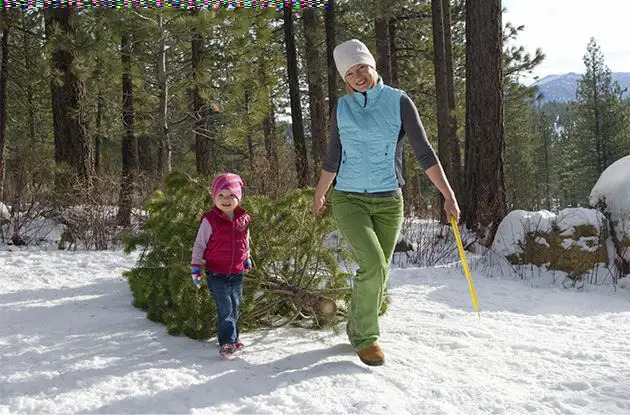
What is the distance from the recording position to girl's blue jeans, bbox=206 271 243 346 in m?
3.12

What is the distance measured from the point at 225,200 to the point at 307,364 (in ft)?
3.50

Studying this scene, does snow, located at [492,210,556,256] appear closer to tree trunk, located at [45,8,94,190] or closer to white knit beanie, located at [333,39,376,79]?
white knit beanie, located at [333,39,376,79]

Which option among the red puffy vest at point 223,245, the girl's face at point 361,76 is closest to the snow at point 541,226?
the girl's face at point 361,76

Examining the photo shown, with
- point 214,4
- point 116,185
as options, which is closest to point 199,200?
point 116,185

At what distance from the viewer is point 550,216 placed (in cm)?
686

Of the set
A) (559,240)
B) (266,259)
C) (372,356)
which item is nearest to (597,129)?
(559,240)

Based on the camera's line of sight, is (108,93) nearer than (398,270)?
No

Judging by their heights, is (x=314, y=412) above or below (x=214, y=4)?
below

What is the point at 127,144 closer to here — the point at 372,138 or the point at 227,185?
the point at 227,185

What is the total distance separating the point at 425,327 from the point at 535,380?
1.02m

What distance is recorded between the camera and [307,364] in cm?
304

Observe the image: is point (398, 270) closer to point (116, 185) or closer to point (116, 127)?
point (116, 185)

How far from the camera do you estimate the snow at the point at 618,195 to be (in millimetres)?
6457

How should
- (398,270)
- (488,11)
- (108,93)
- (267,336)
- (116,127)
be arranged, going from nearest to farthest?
(267,336)
(398,270)
(488,11)
(116,127)
(108,93)
